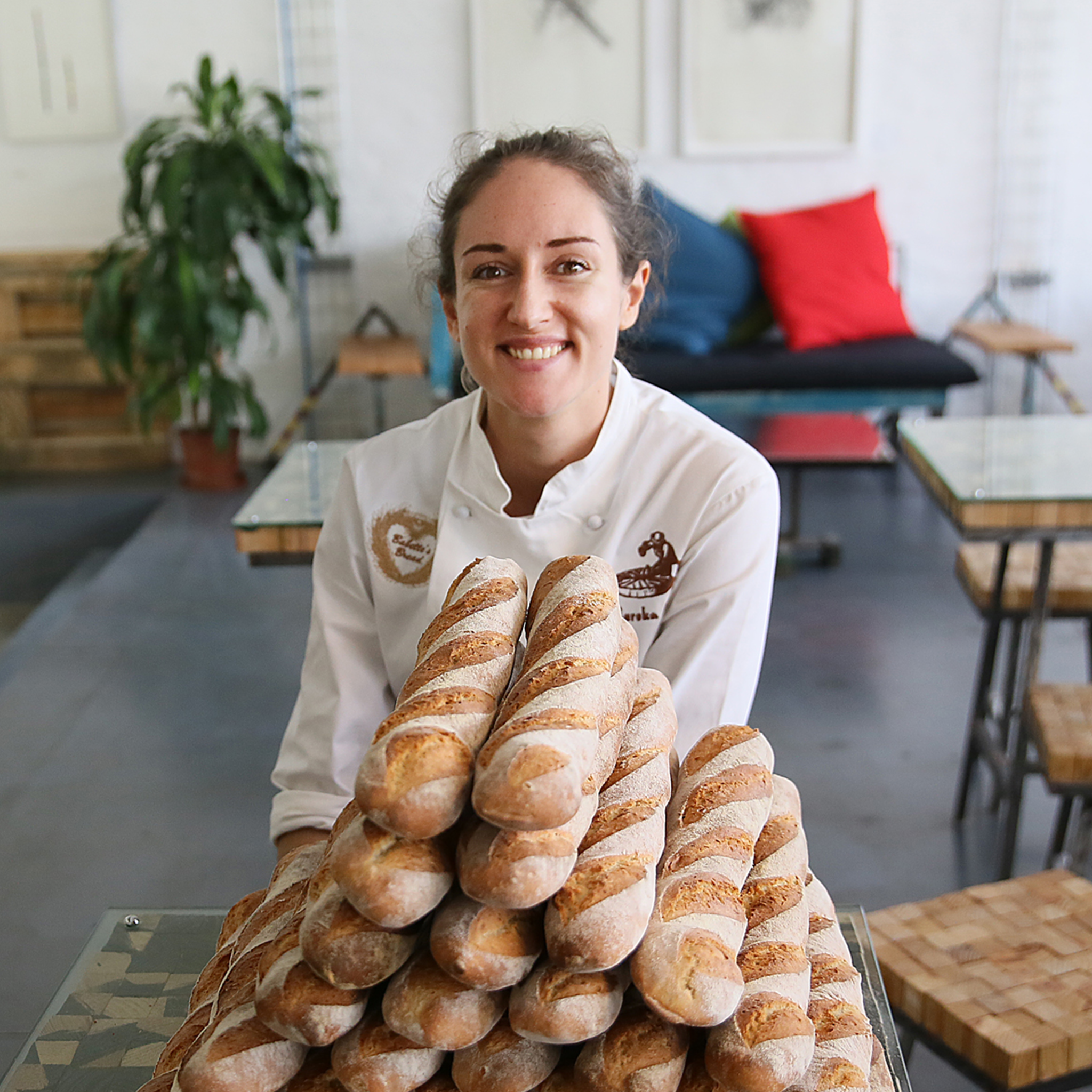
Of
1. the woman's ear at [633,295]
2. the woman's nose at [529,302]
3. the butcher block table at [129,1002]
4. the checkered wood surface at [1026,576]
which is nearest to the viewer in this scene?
the butcher block table at [129,1002]

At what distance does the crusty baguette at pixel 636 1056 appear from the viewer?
2.39 feet

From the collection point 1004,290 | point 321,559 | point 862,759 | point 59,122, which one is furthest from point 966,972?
point 59,122

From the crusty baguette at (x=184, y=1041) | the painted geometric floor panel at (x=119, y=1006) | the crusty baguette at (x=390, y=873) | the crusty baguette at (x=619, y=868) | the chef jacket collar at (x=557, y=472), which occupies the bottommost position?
the painted geometric floor panel at (x=119, y=1006)

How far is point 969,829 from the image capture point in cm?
272

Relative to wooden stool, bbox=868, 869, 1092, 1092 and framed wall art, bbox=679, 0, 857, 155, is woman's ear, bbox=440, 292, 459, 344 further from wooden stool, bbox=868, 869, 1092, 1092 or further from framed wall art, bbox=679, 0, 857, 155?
framed wall art, bbox=679, 0, 857, 155

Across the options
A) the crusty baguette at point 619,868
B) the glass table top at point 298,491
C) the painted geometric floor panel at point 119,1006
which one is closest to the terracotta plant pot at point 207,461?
the glass table top at point 298,491

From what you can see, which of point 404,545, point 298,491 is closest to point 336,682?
point 404,545

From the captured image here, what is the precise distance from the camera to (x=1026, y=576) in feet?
8.63

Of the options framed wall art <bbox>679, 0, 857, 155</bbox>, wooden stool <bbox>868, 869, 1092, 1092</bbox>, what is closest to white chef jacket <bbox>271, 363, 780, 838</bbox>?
wooden stool <bbox>868, 869, 1092, 1092</bbox>

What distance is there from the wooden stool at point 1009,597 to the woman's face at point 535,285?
1.54 metres

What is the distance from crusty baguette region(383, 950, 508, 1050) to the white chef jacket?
2.09 feet

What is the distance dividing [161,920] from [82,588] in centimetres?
347

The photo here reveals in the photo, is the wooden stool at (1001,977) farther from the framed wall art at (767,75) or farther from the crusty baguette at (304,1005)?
the framed wall art at (767,75)

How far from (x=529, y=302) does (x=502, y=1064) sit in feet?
2.72
